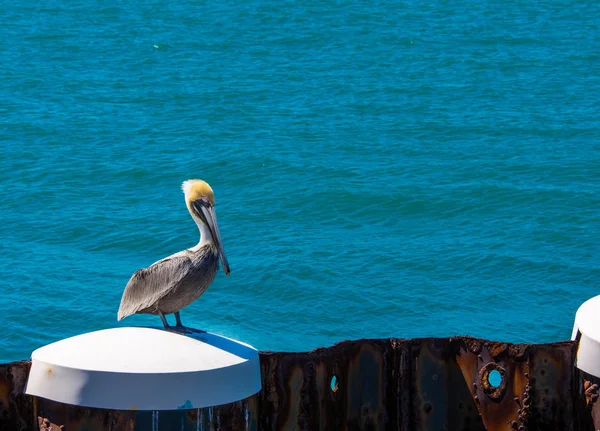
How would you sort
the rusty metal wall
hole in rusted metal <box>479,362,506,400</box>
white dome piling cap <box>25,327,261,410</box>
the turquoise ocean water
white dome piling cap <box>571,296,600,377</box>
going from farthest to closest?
the turquoise ocean water
hole in rusted metal <box>479,362,506,400</box>
the rusty metal wall
white dome piling cap <box>571,296,600,377</box>
white dome piling cap <box>25,327,261,410</box>

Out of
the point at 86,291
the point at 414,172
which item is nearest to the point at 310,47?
the point at 414,172

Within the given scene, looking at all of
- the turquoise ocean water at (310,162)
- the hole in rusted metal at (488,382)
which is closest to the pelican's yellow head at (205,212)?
the hole in rusted metal at (488,382)

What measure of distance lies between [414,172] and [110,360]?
17813mm

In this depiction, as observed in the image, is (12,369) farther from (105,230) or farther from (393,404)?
(105,230)

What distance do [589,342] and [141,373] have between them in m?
3.05

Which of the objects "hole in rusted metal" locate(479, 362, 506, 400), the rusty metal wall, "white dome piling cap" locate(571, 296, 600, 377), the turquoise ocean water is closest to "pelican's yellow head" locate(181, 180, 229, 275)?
the rusty metal wall

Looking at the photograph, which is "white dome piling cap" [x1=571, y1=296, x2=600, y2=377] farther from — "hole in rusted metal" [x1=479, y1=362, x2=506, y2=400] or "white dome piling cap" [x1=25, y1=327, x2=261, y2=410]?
"white dome piling cap" [x1=25, y1=327, x2=261, y2=410]

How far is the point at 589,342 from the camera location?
7.59 m

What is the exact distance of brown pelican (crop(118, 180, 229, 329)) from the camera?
23.3 feet

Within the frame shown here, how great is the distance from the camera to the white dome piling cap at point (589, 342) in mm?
7574

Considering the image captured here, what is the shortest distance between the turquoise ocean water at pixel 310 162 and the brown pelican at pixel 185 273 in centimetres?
765

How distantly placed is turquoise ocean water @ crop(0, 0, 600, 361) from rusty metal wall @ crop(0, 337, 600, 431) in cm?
724

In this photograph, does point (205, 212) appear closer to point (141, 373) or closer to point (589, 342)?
point (141, 373)

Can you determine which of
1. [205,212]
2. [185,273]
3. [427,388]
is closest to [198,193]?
[205,212]
